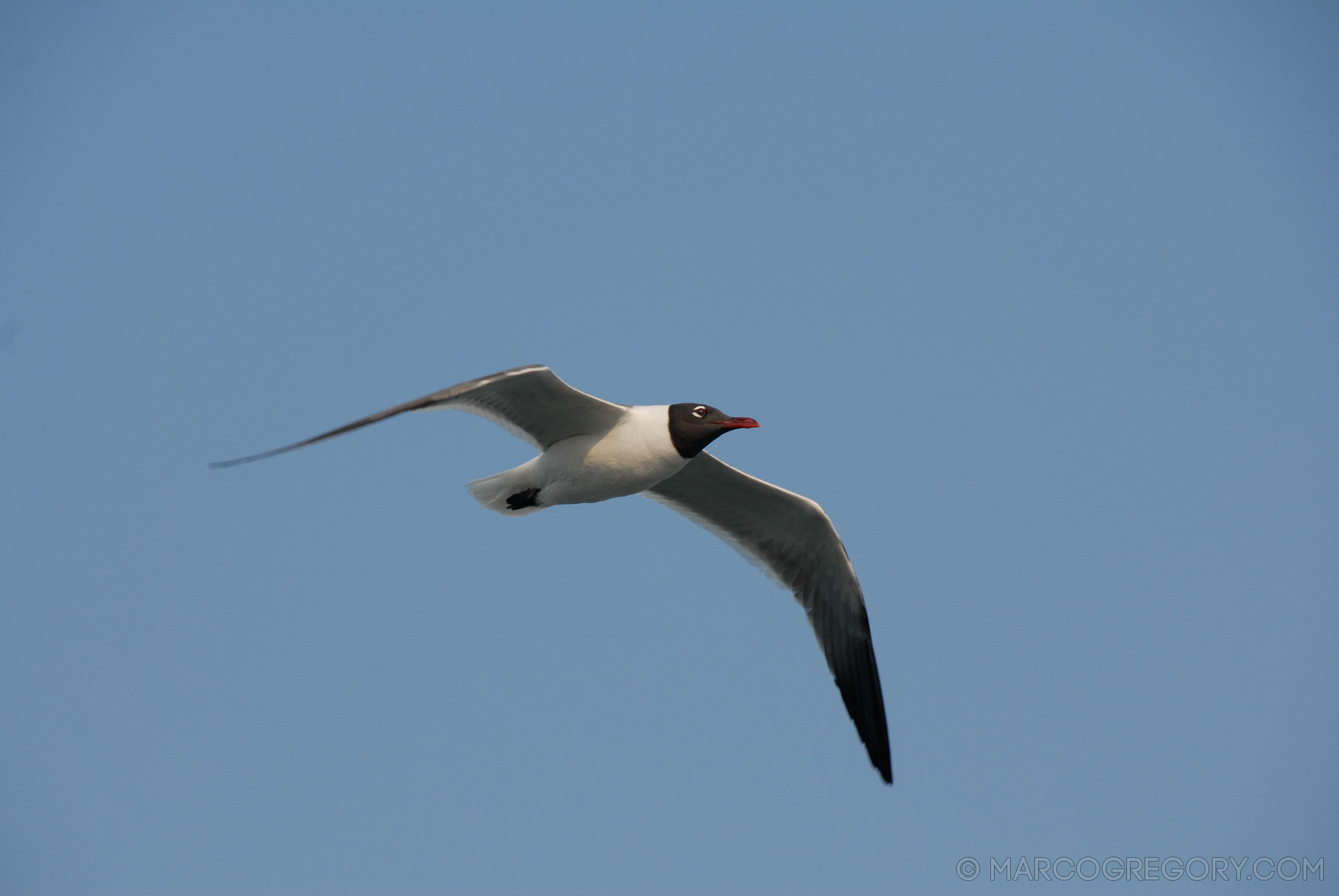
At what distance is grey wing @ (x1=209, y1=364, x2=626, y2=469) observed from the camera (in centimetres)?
852

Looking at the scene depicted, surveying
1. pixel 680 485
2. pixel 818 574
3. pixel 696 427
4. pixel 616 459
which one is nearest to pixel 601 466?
pixel 616 459

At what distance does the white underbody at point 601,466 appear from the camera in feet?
31.3

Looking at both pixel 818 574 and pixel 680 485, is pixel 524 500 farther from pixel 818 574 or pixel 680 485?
pixel 818 574

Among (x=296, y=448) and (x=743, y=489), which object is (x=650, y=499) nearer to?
(x=743, y=489)

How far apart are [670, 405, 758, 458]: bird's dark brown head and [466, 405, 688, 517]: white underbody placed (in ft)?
0.24

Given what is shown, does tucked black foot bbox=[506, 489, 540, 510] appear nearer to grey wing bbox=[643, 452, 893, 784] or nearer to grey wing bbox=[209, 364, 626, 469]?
grey wing bbox=[209, 364, 626, 469]

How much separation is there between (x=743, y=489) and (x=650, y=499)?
1.11m

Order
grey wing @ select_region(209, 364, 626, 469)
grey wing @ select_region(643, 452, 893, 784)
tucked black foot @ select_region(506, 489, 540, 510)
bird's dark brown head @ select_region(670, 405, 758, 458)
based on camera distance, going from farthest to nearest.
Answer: grey wing @ select_region(643, 452, 893, 784), tucked black foot @ select_region(506, 489, 540, 510), bird's dark brown head @ select_region(670, 405, 758, 458), grey wing @ select_region(209, 364, 626, 469)

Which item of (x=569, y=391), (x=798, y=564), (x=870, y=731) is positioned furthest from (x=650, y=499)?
(x=870, y=731)

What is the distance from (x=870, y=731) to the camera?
1163cm

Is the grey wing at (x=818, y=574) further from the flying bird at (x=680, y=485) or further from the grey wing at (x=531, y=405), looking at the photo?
the grey wing at (x=531, y=405)

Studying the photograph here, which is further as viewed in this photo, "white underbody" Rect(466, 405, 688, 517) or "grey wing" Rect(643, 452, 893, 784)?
"grey wing" Rect(643, 452, 893, 784)

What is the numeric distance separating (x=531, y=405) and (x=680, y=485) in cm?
249

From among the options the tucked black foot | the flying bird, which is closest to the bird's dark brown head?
the flying bird
